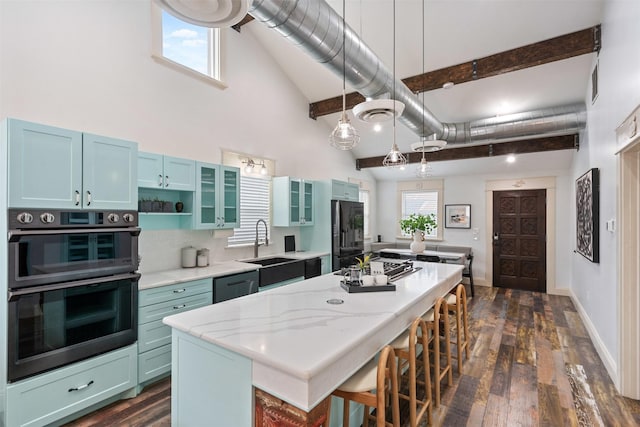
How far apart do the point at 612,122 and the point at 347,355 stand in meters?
3.38

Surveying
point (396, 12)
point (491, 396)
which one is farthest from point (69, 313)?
point (396, 12)

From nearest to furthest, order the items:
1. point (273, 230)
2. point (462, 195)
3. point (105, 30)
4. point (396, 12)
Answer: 1. point (105, 30)
2. point (396, 12)
3. point (273, 230)
4. point (462, 195)

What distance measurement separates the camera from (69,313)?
2.23 meters

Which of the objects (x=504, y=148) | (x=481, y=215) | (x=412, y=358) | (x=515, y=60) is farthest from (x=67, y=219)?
(x=481, y=215)

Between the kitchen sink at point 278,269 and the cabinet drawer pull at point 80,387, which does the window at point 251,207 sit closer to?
the kitchen sink at point 278,269

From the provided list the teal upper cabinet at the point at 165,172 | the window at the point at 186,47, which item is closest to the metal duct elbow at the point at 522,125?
the window at the point at 186,47

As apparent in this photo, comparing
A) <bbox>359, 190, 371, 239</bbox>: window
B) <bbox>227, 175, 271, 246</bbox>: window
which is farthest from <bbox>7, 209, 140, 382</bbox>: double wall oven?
<bbox>359, 190, 371, 239</bbox>: window

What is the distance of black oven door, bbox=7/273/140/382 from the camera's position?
6.53 feet

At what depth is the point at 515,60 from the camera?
3625mm

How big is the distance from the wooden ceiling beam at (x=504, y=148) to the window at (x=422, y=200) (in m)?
0.97

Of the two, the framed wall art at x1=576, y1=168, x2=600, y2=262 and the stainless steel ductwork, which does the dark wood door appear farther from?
the stainless steel ductwork

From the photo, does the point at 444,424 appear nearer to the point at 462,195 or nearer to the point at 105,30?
the point at 105,30

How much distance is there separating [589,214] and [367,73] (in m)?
3.15

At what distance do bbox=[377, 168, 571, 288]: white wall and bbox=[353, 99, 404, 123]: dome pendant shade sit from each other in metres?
5.27
